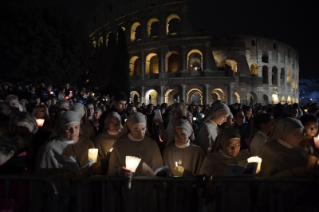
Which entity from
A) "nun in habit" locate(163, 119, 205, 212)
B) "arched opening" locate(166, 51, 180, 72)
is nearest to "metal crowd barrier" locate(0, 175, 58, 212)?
"nun in habit" locate(163, 119, 205, 212)

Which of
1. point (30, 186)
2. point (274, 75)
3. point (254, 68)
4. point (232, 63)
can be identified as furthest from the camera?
point (274, 75)

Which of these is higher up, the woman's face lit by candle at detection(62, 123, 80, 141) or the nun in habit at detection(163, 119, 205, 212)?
the woman's face lit by candle at detection(62, 123, 80, 141)

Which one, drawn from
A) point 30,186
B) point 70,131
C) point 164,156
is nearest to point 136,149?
point 164,156

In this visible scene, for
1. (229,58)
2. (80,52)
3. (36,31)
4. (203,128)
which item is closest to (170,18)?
(229,58)

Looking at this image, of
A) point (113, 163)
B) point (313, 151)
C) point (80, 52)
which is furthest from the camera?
point (80, 52)

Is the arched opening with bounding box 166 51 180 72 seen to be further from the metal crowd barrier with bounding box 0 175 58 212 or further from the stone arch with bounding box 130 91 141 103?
the metal crowd barrier with bounding box 0 175 58 212

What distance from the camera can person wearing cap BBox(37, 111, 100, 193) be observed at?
330 centimetres

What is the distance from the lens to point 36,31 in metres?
20.3

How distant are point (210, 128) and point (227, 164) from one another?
135cm

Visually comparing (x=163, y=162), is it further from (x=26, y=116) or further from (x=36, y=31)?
(x=36, y=31)

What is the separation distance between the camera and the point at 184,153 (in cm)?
384

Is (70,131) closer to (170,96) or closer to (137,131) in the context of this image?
(137,131)

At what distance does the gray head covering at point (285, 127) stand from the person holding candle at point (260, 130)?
62 centimetres

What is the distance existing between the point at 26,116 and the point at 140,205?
2325mm
